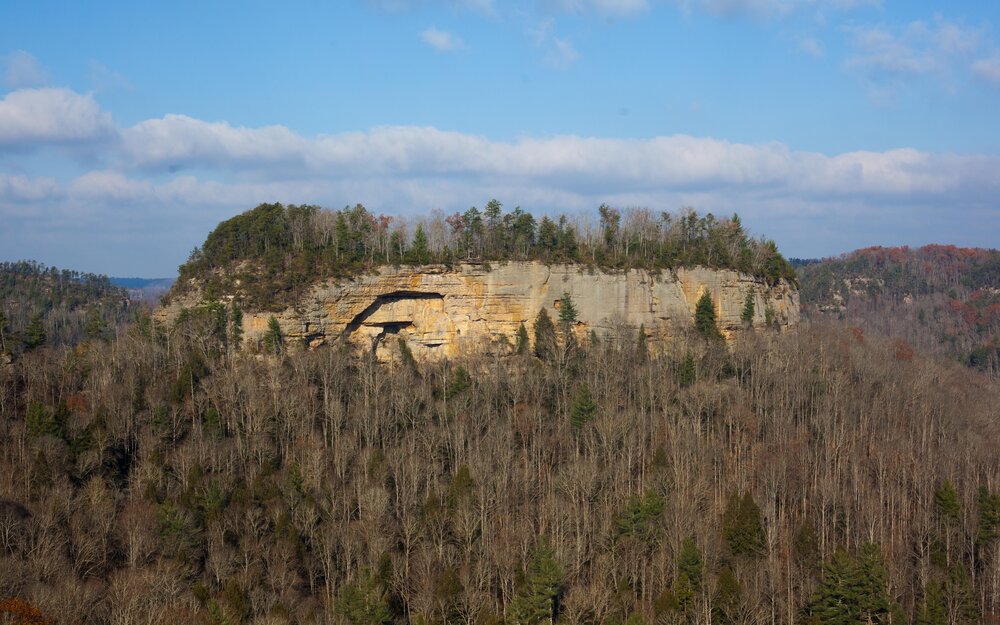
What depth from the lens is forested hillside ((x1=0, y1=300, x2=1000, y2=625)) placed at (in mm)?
35406

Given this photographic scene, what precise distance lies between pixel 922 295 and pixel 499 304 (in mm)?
98320

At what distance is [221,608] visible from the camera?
32219mm

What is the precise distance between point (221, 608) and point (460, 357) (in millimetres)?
34762

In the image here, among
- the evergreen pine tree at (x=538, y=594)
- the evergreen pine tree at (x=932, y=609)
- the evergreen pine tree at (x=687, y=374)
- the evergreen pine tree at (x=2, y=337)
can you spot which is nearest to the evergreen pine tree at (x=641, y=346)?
the evergreen pine tree at (x=687, y=374)

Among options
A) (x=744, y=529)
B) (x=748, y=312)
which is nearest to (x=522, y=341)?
(x=748, y=312)

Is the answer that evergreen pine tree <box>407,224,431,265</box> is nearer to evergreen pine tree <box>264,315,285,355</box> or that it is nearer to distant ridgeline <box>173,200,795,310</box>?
distant ridgeline <box>173,200,795,310</box>

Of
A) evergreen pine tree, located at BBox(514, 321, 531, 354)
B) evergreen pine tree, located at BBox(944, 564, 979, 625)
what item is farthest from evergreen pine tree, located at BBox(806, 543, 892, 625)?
evergreen pine tree, located at BBox(514, 321, 531, 354)

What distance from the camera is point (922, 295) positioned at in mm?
138500

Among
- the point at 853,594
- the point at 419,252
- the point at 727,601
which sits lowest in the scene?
the point at 727,601

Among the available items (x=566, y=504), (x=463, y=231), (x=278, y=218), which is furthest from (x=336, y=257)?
(x=566, y=504)

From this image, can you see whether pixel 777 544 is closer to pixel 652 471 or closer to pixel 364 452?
pixel 652 471

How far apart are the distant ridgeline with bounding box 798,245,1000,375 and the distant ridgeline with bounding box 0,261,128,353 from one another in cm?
8689

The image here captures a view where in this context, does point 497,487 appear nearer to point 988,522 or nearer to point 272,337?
point 272,337

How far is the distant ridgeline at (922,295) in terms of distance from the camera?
370 feet
